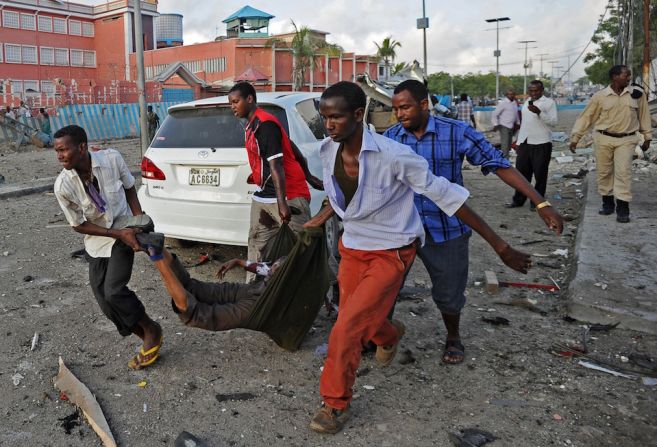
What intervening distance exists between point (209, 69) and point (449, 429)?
144 feet

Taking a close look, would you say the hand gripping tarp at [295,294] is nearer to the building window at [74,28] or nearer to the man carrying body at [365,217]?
the man carrying body at [365,217]

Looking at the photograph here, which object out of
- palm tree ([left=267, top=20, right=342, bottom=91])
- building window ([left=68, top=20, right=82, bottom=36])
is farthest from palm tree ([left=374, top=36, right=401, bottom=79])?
building window ([left=68, top=20, right=82, bottom=36])

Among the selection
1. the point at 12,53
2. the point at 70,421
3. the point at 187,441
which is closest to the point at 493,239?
the point at 187,441

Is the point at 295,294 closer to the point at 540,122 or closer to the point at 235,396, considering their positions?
the point at 235,396

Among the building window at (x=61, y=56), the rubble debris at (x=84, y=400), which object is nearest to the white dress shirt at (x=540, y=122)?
the rubble debris at (x=84, y=400)

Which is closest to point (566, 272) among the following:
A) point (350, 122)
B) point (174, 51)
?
point (350, 122)

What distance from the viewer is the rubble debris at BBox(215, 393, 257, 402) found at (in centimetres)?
326

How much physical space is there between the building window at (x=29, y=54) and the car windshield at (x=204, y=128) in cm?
4616

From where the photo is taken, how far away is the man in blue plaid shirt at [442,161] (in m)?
3.31

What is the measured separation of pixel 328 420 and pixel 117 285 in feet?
4.75

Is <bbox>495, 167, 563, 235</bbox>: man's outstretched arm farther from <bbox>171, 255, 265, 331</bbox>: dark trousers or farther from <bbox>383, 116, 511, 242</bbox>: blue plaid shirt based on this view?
<bbox>171, 255, 265, 331</bbox>: dark trousers

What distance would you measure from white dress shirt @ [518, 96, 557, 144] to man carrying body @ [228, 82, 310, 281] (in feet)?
15.8

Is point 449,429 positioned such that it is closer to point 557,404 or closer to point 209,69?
point 557,404

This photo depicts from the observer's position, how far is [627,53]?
57.4 ft
